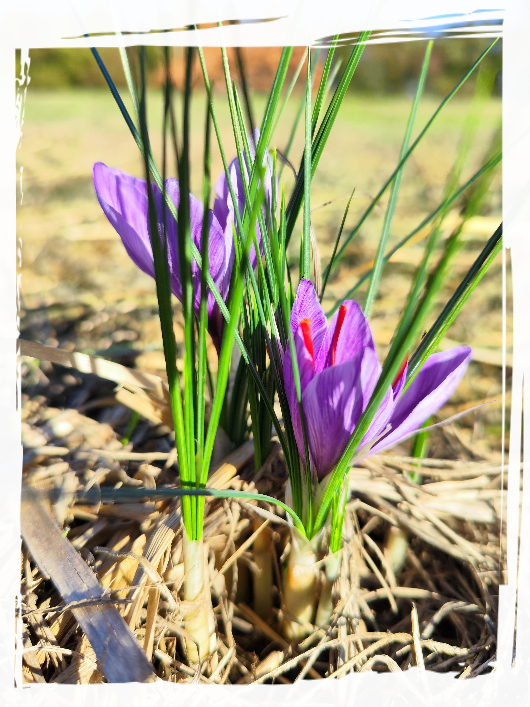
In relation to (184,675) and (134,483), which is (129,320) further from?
(184,675)

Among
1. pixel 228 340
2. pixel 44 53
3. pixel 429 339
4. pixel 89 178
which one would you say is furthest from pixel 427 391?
pixel 44 53

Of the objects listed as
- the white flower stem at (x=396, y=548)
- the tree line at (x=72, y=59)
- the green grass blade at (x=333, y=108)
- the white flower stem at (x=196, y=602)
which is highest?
the tree line at (x=72, y=59)

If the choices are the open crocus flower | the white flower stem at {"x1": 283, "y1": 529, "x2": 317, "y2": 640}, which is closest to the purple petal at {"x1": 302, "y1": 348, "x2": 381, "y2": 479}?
the open crocus flower

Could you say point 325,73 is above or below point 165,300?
above

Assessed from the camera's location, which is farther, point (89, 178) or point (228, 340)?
point (89, 178)

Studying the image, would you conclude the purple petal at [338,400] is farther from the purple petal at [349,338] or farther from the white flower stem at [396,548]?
the white flower stem at [396,548]

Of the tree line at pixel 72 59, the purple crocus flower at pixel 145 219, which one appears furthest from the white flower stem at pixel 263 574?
the tree line at pixel 72 59

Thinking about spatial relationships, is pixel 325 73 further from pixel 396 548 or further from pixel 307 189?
pixel 396 548
